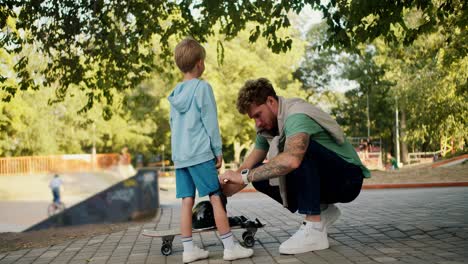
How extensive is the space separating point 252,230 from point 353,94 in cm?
5541

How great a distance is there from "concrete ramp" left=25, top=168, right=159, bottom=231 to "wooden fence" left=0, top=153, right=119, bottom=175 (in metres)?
29.9

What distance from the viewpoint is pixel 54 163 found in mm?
49406

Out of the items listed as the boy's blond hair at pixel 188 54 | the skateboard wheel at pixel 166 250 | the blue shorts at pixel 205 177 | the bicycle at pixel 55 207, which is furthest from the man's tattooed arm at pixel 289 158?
the bicycle at pixel 55 207

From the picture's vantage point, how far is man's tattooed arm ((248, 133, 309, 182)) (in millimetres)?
4762

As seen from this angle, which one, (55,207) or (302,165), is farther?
(55,207)

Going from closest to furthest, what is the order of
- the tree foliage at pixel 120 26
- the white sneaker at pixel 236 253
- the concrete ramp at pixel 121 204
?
the white sneaker at pixel 236 253, the tree foliage at pixel 120 26, the concrete ramp at pixel 121 204

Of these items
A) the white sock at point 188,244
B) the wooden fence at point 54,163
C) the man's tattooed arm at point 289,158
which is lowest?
the wooden fence at point 54,163

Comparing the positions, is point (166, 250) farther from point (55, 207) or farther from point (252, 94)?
point (55, 207)

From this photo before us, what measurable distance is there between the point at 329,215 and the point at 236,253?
35.0 inches

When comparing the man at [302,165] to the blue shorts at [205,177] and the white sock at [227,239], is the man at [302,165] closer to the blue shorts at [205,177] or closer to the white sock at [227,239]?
the blue shorts at [205,177]

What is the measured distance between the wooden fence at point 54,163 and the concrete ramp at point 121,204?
2987 cm

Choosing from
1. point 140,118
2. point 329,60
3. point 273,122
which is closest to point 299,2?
point 273,122

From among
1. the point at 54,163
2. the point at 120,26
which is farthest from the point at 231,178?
the point at 54,163

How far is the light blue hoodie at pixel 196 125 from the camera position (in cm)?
481
